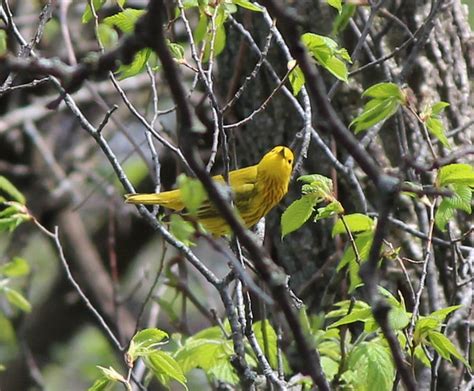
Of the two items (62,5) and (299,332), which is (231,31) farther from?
(299,332)

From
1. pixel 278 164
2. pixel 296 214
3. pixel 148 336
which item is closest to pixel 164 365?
pixel 148 336

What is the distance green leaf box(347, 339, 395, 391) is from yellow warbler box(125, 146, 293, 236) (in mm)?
1160

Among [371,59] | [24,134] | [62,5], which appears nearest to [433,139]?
[371,59]

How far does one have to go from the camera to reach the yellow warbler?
380 cm

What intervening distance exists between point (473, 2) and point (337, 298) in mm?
4886

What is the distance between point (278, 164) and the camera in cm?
380

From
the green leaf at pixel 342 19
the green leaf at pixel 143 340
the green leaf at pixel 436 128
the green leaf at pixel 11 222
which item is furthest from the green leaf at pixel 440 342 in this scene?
the green leaf at pixel 11 222

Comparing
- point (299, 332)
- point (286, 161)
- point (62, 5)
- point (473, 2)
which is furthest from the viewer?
point (473, 2)

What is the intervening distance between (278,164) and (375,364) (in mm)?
1399

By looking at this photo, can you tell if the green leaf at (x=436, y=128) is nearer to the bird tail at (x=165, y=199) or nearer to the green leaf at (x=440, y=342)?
the green leaf at (x=440, y=342)

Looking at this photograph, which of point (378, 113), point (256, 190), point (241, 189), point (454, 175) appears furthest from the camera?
point (241, 189)

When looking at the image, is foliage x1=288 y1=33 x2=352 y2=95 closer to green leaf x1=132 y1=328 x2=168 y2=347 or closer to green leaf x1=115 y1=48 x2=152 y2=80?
green leaf x1=115 y1=48 x2=152 y2=80

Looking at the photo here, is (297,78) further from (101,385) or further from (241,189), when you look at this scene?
(241,189)

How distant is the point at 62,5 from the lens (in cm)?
521
